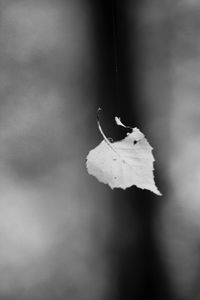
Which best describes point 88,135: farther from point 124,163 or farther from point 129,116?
point 124,163

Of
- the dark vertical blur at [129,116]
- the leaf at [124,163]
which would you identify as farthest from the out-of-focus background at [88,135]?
the leaf at [124,163]

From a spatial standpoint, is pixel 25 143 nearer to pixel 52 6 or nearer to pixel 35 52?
pixel 35 52

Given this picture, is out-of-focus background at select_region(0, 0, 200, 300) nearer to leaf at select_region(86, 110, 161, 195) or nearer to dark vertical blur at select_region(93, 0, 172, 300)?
dark vertical blur at select_region(93, 0, 172, 300)

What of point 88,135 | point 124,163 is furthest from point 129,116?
point 124,163

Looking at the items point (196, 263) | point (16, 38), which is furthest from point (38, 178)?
point (196, 263)

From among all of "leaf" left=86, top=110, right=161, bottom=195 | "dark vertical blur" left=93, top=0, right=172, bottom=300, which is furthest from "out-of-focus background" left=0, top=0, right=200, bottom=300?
"leaf" left=86, top=110, right=161, bottom=195

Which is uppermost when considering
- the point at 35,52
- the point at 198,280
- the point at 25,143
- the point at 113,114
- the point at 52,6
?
the point at 52,6
